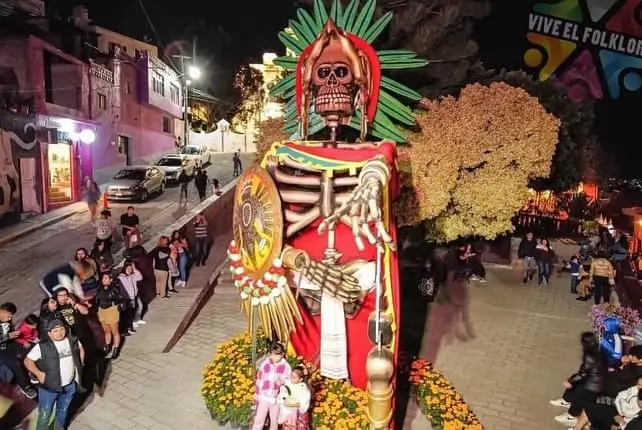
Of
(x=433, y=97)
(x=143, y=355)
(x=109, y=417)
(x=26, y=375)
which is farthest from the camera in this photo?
(x=433, y=97)

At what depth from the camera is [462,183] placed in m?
14.2

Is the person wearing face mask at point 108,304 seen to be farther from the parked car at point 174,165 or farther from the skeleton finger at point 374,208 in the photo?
the parked car at point 174,165

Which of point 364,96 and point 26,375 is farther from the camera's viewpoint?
point 26,375

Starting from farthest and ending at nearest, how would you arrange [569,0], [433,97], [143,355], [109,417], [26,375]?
[569,0], [433,97], [143,355], [109,417], [26,375]

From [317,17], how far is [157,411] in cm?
623

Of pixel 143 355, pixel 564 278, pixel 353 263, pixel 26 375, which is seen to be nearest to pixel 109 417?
pixel 26 375

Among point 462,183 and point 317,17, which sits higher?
point 317,17

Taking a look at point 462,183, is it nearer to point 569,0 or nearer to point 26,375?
point 26,375

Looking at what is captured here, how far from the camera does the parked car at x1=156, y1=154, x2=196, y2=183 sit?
28203 mm

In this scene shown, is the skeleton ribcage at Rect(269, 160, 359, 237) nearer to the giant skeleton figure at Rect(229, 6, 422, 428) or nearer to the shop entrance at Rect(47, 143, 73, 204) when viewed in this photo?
the giant skeleton figure at Rect(229, 6, 422, 428)

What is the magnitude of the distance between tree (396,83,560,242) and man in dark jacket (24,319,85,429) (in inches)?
296

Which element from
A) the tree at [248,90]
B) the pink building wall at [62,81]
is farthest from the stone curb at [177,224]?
the tree at [248,90]

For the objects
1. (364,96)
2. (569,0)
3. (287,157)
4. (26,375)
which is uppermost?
(569,0)

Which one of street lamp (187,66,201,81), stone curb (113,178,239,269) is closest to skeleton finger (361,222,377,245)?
stone curb (113,178,239,269)
